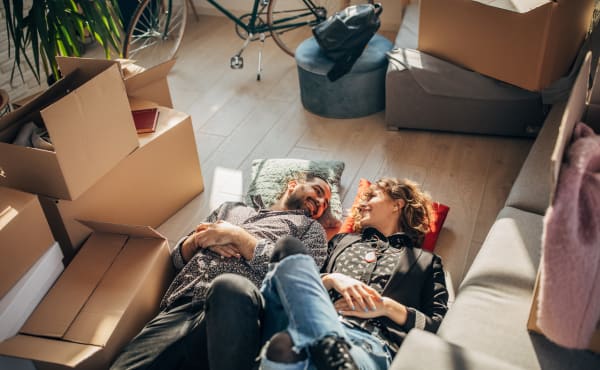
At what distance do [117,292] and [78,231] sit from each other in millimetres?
351

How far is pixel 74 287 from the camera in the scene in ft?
5.93

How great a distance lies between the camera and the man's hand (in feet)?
5.86

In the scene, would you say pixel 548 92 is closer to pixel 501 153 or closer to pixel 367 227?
pixel 501 153

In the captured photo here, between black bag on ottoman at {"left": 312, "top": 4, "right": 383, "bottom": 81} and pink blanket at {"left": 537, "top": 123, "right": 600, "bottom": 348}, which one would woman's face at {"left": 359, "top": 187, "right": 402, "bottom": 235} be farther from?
black bag on ottoman at {"left": 312, "top": 4, "right": 383, "bottom": 81}

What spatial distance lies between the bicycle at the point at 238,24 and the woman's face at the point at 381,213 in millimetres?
1661

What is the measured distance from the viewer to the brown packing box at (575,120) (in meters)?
1.10

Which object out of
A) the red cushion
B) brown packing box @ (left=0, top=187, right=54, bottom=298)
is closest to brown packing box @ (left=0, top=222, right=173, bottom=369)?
brown packing box @ (left=0, top=187, right=54, bottom=298)

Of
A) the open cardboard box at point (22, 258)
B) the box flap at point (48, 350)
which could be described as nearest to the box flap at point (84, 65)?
the open cardboard box at point (22, 258)

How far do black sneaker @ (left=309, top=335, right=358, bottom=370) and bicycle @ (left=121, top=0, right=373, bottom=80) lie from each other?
2320 mm

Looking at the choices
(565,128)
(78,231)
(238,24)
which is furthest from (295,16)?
(565,128)

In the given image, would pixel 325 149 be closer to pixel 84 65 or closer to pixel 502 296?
pixel 84 65

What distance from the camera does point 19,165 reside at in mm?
1891

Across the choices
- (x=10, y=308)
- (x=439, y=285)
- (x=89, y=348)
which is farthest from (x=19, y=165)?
(x=439, y=285)

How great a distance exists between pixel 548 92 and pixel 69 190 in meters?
1.90
